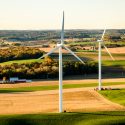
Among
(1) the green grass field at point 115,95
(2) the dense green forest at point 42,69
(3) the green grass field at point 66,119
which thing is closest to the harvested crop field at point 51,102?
(1) the green grass field at point 115,95

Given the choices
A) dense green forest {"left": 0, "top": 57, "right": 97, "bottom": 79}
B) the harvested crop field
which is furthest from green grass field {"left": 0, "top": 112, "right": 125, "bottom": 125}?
dense green forest {"left": 0, "top": 57, "right": 97, "bottom": 79}

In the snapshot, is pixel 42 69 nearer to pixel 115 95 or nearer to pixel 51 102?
pixel 115 95

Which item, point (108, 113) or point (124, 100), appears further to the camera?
point (124, 100)

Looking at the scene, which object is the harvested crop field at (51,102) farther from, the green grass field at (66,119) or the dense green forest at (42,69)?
the dense green forest at (42,69)

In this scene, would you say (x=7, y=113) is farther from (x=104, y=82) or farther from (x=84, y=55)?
(x=84, y=55)

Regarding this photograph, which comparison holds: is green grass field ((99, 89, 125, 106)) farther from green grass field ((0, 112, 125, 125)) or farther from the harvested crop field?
green grass field ((0, 112, 125, 125))

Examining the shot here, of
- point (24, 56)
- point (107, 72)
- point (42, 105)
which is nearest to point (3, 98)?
point (42, 105)
